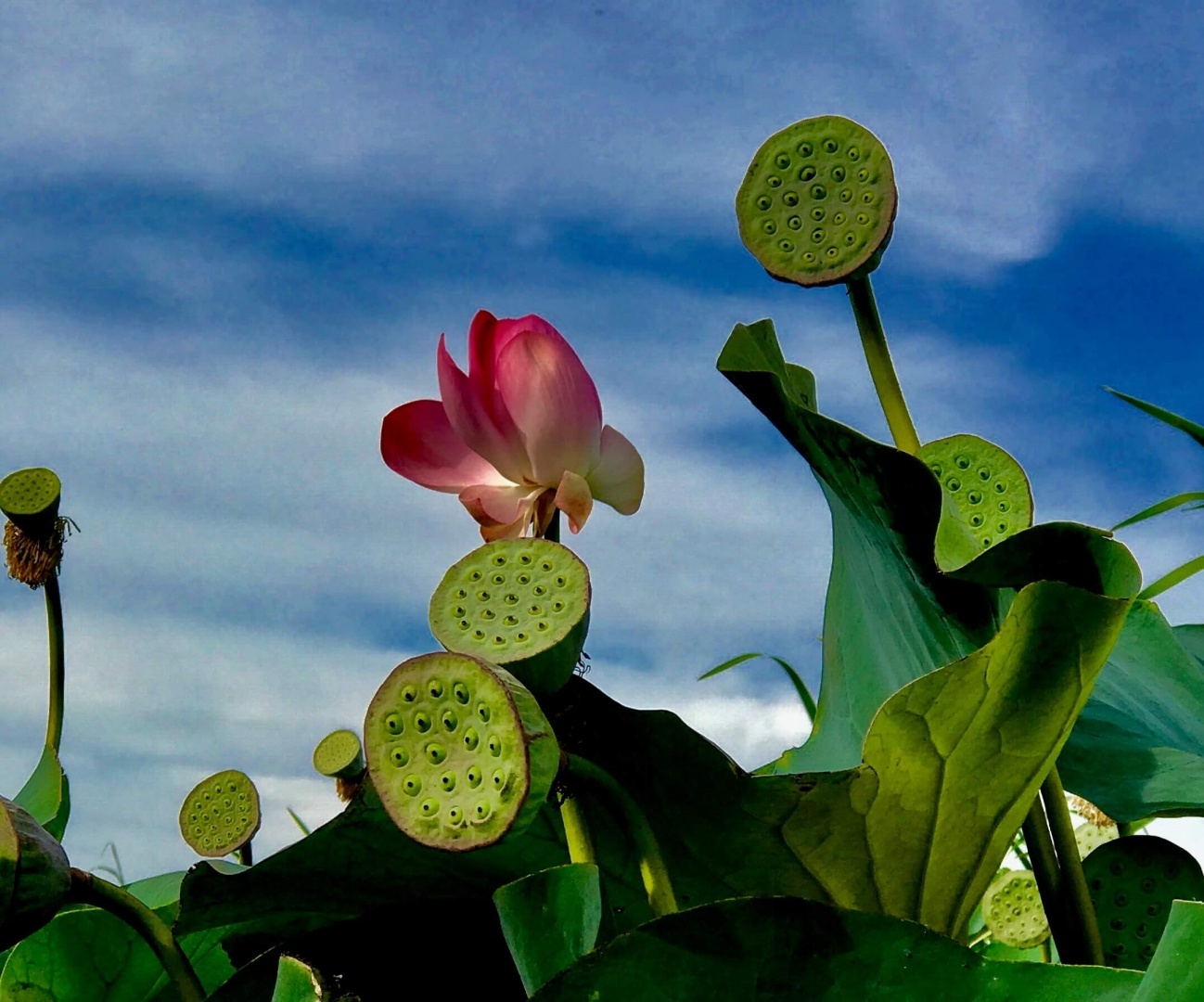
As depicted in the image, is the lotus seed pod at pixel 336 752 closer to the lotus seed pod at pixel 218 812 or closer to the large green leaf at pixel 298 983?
the lotus seed pod at pixel 218 812

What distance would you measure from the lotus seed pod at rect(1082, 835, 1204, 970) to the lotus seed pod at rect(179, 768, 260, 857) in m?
0.52

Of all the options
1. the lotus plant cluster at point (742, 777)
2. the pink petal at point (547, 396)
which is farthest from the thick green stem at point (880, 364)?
the pink petal at point (547, 396)

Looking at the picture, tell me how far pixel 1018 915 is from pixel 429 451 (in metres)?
0.67

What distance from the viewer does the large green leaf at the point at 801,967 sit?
355 millimetres

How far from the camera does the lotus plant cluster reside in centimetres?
38

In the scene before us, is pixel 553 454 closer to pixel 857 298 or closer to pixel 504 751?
pixel 857 298

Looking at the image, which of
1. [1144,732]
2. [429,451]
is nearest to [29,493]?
[429,451]

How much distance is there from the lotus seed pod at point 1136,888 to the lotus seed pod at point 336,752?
702 mm

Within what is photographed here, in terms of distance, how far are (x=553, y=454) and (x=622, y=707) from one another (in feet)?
0.75

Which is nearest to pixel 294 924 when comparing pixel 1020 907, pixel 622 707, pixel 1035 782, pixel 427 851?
pixel 427 851

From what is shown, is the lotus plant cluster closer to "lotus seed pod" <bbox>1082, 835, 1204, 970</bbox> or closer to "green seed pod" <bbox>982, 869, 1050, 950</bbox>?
"lotus seed pod" <bbox>1082, 835, 1204, 970</bbox>

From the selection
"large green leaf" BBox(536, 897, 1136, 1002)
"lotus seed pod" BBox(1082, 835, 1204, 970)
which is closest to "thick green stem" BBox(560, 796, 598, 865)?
"large green leaf" BBox(536, 897, 1136, 1002)

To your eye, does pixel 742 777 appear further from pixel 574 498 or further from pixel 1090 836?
pixel 1090 836

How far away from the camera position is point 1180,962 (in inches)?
14.0
